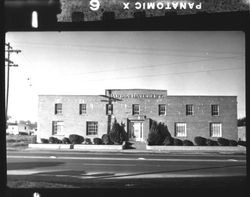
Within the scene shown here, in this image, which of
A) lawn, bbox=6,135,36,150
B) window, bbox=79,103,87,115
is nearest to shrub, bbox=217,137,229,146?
window, bbox=79,103,87,115

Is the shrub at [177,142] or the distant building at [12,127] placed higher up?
the distant building at [12,127]

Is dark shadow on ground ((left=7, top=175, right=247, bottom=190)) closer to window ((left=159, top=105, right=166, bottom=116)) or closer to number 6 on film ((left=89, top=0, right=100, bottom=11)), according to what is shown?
number 6 on film ((left=89, top=0, right=100, bottom=11))

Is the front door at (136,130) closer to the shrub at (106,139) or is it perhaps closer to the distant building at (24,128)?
the shrub at (106,139)

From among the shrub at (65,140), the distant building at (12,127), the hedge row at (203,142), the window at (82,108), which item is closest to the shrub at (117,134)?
the window at (82,108)

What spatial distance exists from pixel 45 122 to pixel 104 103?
21.0 ft

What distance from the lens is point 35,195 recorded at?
327 inches

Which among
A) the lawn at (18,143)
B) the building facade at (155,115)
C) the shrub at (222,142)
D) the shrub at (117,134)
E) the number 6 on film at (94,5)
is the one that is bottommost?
the lawn at (18,143)

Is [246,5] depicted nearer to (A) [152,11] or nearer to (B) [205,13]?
(B) [205,13]

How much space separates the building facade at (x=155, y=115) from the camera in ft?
103

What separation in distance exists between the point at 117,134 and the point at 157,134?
3.77m

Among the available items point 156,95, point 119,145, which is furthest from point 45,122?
point 156,95

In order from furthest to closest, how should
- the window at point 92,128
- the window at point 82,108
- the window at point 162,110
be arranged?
the window at point 82,108, the window at point 92,128, the window at point 162,110

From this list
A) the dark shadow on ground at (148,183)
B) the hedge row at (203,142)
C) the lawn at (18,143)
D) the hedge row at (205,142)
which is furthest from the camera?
the lawn at (18,143)

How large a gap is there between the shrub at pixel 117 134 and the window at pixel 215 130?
851 cm
